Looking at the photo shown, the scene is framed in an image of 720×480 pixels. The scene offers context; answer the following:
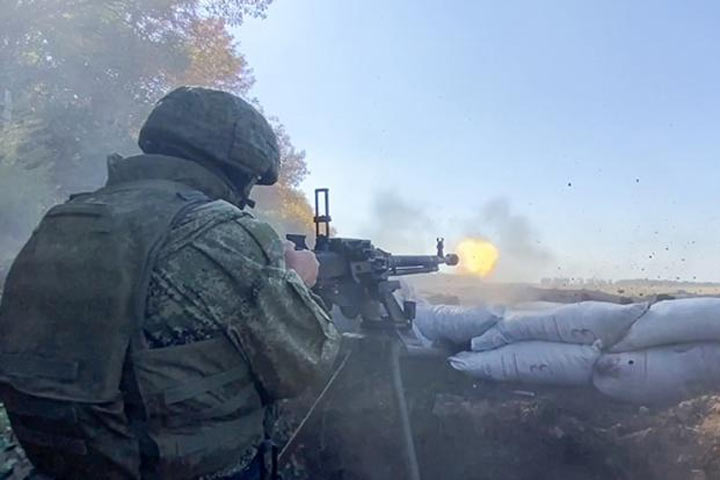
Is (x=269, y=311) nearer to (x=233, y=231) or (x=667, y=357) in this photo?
(x=233, y=231)

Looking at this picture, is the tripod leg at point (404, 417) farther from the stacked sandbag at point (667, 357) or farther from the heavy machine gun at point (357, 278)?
the stacked sandbag at point (667, 357)

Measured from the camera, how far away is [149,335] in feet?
5.30

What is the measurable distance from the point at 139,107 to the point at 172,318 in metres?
14.2

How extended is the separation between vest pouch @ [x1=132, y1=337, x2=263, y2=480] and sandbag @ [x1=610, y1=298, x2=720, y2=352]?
297 cm

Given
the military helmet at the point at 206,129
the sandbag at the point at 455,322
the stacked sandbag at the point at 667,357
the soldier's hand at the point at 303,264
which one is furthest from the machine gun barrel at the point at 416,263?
the military helmet at the point at 206,129

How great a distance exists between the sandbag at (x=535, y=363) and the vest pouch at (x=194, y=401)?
2.91m

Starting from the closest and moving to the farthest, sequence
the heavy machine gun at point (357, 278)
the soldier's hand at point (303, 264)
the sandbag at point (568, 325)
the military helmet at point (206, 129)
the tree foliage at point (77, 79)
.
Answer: the military helmet at point (206, 129), the soldier's hand at point (303, 264), the heavy machine gun at point (357, 278), the sandbag at point (568, 325), the tree foliage at point (77, 79)

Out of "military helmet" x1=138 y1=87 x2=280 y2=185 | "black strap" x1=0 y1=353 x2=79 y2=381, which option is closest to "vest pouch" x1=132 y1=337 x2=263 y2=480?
"black strap" x1=0 y1=353 x2=79 y2=381

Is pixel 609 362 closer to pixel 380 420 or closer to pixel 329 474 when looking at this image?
pixel 380 420

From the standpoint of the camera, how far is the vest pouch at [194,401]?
1.60 m

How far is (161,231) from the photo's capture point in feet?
5.31

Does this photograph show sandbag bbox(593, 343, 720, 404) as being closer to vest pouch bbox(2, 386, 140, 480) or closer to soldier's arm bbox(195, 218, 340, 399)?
soldier's arm bbox(195, 218, 340, 399)

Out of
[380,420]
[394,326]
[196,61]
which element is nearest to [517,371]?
[380,420]

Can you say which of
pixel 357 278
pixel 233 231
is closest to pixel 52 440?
pixel 233 231
